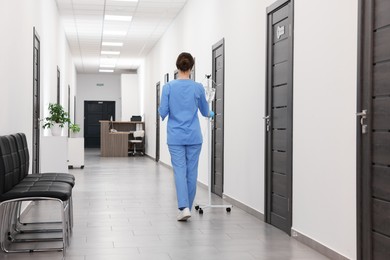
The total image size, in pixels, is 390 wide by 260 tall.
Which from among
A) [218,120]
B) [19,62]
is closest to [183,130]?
[19,62]

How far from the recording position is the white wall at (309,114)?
3543 millimetres

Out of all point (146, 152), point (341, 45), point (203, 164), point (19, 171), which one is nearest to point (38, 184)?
point (19, 171)

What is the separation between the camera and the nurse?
17.6 ft

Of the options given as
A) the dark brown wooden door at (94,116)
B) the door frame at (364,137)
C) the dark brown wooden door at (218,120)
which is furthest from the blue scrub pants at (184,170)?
the dark brown wooden door at (94,116)

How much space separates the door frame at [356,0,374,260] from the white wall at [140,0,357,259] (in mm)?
112

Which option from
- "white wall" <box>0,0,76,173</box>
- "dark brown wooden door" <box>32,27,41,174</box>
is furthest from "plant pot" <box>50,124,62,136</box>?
"dark brown wooden door" <box>32,27,41,174</box>

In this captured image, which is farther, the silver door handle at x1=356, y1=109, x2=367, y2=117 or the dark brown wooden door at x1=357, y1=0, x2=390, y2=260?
the silver door handle at x1=356, y1=109, x2=367, y2=117

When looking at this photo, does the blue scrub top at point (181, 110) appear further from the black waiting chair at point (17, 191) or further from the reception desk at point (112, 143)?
the reception desk at point (112, 143)

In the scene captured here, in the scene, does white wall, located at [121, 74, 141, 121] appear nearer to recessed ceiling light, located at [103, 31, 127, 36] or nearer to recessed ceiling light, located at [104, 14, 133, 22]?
recessed ceiling light, located at [103, 31, 127, 36]

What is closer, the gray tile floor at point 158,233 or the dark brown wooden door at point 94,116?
the gray tile floor at point 158,233

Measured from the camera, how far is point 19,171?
446 cm

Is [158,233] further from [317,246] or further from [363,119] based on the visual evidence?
[363,119]

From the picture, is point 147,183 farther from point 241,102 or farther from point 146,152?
point 146,152

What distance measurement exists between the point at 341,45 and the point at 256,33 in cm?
216
